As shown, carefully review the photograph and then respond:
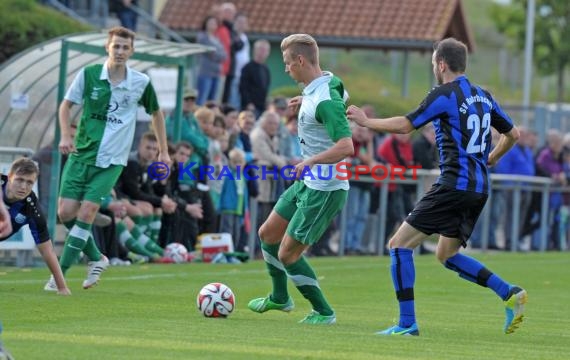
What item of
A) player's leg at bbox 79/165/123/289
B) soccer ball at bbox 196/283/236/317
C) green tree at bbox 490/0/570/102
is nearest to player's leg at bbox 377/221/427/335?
soccer ball at bbox 196/283/236/317

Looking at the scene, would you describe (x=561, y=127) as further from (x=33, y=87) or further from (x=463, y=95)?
(x=463, y=95)

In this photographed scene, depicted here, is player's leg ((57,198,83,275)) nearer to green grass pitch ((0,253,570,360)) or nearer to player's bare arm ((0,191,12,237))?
green grass pitch ((0,253,570,360))

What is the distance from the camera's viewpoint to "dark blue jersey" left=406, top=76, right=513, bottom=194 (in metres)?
10.2

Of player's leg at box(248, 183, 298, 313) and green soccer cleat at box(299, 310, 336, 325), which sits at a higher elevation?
player's leg at box(248, 183, 298, 313)

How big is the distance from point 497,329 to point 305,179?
6.63 ft

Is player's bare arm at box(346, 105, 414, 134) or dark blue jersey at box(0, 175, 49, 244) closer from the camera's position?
player's bare arm at box(346, 105, 414, 134)

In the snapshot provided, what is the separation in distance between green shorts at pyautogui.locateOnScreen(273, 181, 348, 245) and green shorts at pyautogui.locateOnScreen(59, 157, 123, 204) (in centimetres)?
301

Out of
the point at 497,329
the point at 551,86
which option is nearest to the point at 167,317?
the point at 497,329

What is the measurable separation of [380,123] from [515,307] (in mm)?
1806

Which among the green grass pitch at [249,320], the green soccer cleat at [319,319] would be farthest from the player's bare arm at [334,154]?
the green soccer cleat at [319,319]

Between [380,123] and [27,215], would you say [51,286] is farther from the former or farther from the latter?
[380,123]

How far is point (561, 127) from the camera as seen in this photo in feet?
110

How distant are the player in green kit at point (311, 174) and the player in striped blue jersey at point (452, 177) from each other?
591mm

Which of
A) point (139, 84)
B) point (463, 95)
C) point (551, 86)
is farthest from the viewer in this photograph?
point (551, 86)
